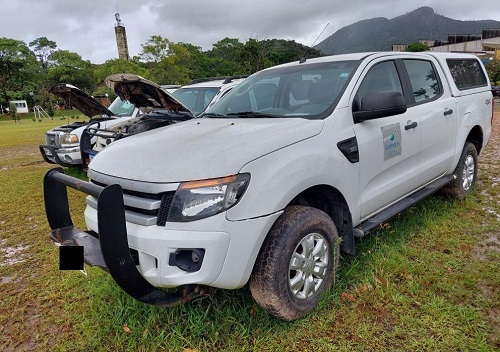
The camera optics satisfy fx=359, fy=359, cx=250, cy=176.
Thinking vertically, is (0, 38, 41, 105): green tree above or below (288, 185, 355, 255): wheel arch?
above

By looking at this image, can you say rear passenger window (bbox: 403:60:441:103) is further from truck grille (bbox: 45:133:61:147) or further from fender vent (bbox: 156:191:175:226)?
truck grille (bbox: 45:133:61:147)

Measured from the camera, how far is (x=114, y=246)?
188 cm

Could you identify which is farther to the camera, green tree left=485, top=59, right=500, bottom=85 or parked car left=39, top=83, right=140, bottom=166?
green tree left=485, top=59, right=500, bottom=85

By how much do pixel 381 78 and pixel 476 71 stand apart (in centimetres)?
227

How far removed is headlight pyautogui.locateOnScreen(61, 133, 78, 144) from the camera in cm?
647

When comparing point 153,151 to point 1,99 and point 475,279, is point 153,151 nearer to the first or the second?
point 475,279

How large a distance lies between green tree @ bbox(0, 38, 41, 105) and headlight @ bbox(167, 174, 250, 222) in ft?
228

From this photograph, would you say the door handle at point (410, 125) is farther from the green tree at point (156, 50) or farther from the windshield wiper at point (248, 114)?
the green tree at point (156, 50)

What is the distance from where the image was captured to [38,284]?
122 inches

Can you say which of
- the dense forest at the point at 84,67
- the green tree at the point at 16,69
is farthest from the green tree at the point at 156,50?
the green tree at the point at 16,69

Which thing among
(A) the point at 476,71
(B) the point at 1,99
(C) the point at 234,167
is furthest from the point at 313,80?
(B) the point at 1,99

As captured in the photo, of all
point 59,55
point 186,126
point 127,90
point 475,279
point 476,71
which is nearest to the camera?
point 475,279

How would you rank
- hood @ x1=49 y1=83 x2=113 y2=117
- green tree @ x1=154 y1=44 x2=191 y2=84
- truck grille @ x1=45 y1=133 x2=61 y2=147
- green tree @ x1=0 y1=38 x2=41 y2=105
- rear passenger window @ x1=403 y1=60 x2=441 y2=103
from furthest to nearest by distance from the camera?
green tree @ x1=0 y1=38 x2=41 y2=105 → green tree @ x1=154 y1=44 x2=191 y2=84 → truck grille @ x1=45 y1=133 x2=61 y2=147 → hood @ x1=49 y1=83 x2=113 y2=117 → rear passenger window @ x1=403 y1=60 x2=441 y2=103

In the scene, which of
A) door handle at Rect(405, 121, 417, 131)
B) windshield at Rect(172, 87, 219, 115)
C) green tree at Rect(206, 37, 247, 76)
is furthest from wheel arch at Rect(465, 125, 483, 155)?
green tree at Rect(206, 37, 247, 76)
